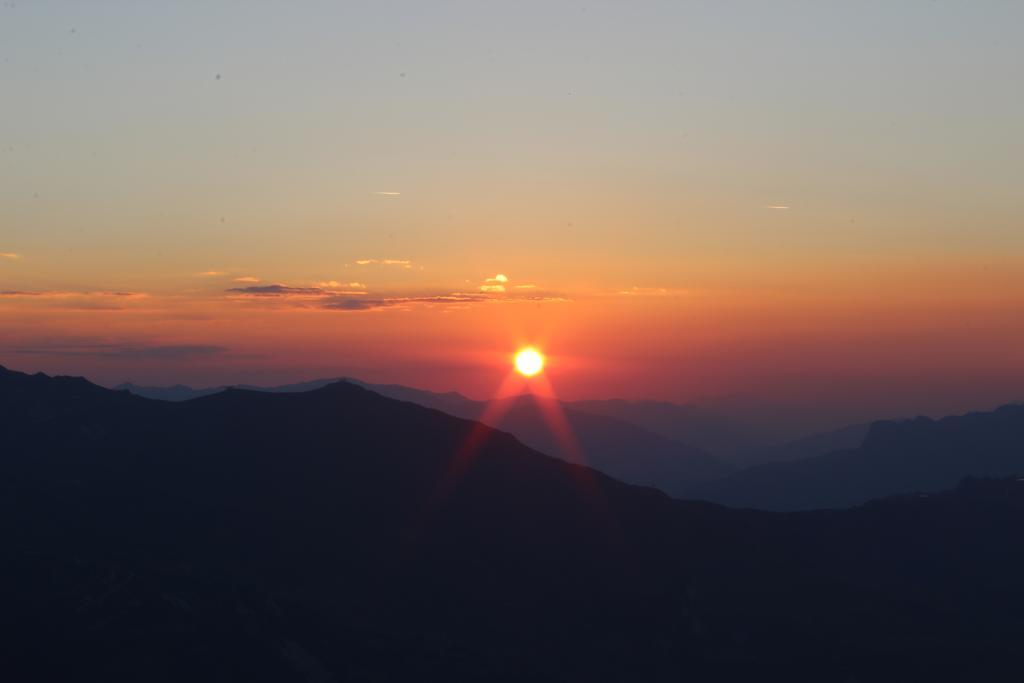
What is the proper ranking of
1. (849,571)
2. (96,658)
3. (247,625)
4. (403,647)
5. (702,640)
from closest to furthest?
(96,658) → (247,625) → (403,647) → (702,640) → (849,571)

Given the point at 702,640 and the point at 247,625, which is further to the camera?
the point at 702,640

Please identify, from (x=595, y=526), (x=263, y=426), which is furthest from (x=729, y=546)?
(x=263, y=426)

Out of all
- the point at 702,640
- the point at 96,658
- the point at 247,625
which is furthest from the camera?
the point at 702,640

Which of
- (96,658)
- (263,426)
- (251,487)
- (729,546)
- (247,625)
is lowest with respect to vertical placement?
(96,658)

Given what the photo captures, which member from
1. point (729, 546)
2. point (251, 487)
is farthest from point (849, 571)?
point (251, 487)

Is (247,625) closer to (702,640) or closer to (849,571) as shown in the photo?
(702,640)

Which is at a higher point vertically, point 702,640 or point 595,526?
point 595,526
